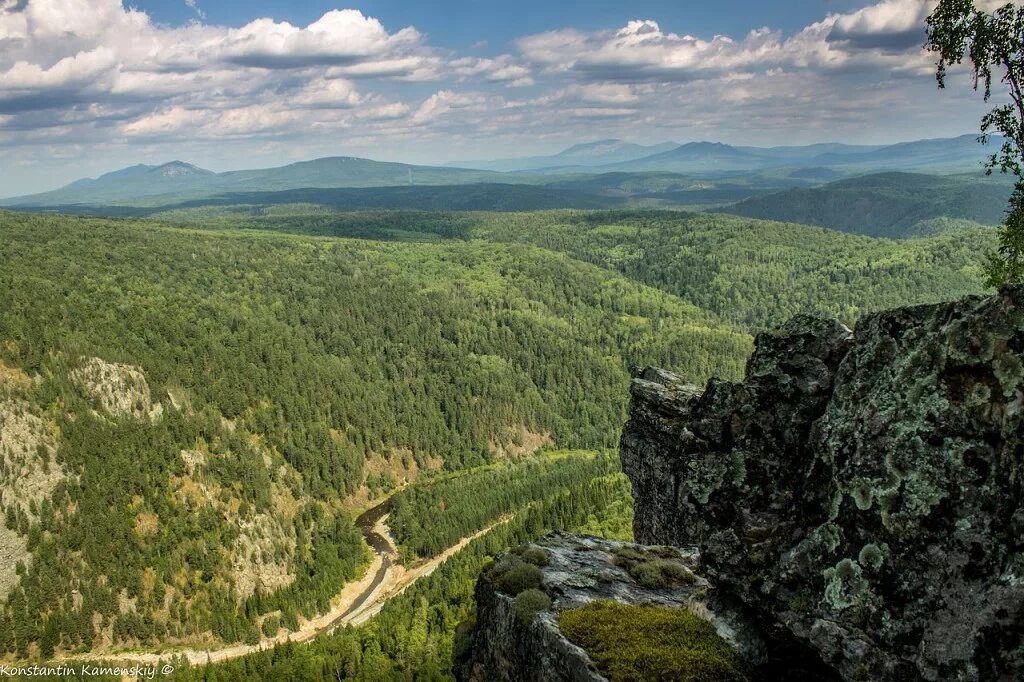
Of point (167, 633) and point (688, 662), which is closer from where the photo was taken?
point (688, 662)

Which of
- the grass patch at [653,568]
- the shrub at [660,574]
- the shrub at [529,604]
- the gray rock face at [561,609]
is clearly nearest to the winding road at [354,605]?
the gray rock face at [561,609]

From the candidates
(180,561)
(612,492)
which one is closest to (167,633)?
(180,561)

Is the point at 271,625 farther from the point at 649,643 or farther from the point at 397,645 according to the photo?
the point at 649,643

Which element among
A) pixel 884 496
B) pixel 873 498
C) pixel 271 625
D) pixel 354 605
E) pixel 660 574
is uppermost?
pixel 884 496

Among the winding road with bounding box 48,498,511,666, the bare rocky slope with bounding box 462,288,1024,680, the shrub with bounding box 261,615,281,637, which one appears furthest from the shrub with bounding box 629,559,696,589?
the shrub with bounding box 261,615,281,637

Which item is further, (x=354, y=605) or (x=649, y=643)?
(x=354, y=605)

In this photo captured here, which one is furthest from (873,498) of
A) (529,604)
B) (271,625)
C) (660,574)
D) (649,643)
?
(271,625)

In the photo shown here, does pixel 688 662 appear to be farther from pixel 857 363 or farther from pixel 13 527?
pixel 13 527

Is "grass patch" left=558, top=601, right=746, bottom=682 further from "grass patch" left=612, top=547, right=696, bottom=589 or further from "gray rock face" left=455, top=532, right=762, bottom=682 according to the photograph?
"grass patch" left=612, top=547, right=696, bottom=589

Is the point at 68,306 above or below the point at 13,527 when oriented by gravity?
above
